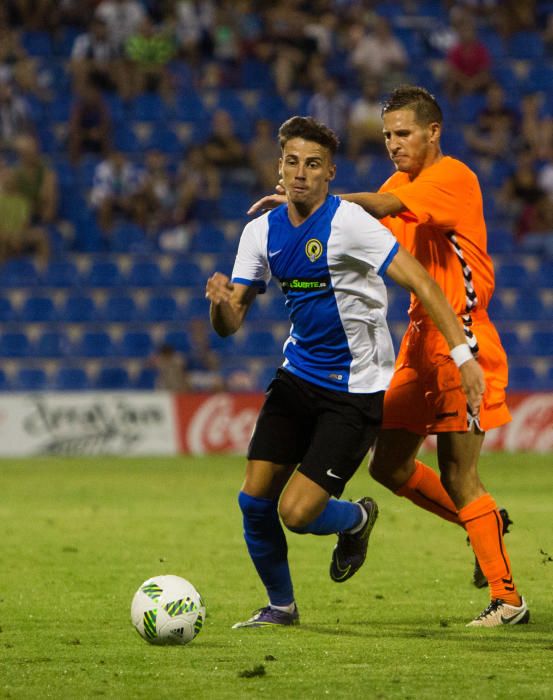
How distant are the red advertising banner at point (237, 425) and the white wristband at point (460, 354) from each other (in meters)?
11.0

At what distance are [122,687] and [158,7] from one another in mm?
17034

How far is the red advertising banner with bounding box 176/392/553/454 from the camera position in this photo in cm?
1658

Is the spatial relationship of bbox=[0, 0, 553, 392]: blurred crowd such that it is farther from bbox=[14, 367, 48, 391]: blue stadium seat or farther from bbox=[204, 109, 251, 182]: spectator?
bbox=[14, 367, 48, 391]: blue stadium seat

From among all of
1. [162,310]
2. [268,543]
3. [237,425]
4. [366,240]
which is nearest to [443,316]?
[366,240]

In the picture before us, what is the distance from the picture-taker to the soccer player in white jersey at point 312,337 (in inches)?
229

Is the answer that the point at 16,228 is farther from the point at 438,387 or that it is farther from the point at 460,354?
the point at 460,354


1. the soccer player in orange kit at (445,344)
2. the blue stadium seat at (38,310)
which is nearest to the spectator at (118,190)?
the blue stadium seat at (38,310)

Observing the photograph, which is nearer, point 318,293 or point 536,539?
point 318,293

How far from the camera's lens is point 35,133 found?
65.1 ft

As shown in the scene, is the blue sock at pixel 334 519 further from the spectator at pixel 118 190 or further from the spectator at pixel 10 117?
the spectator at pixel 10 117

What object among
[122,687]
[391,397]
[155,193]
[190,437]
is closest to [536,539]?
[391,397]

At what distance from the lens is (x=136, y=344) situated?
18.3 m

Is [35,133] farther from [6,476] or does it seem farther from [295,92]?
[6,476]

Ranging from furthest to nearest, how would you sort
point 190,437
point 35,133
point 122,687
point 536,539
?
point 35,133 < point 190,437 < point 536,539 < point 122,687
